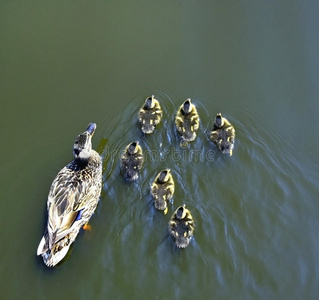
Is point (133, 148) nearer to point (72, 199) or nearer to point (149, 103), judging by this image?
point (149, 103)

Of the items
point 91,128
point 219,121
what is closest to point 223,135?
point 219,121

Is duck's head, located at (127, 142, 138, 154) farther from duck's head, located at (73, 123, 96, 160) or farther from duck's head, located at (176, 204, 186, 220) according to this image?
duck's head, located at (176, 204, 186, 220)

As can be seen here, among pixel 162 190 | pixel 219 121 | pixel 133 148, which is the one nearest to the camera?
pixel 162 190

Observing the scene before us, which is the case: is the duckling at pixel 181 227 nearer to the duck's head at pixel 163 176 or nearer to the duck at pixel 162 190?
the duck at pixel 162 190

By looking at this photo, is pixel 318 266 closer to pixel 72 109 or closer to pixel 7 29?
pixel 72 109

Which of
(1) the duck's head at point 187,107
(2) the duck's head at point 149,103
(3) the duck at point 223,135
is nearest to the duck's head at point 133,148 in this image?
(2) the duck's head at point 149,103

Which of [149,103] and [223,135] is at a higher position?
[149,103]
